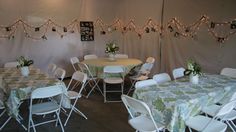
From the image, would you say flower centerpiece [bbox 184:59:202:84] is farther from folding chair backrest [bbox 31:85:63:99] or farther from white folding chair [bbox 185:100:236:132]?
folding chair backrest [bbox 31:85:63:99]

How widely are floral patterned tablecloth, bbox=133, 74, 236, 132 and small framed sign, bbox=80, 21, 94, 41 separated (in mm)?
4365

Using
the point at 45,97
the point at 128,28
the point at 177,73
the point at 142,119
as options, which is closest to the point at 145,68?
the point at 177,73

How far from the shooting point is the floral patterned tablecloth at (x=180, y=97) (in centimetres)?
237

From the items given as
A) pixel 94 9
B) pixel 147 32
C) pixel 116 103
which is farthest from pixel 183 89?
pixel 94 9

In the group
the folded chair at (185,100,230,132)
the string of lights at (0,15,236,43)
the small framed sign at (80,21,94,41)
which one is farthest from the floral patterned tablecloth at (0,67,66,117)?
the small framed sign at (80,21,94,41)

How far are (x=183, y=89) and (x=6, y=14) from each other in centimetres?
473

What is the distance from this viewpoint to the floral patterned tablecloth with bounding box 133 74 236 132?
2.37 meters

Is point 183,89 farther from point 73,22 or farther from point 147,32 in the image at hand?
point 73,22

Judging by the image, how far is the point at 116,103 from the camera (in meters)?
4.62

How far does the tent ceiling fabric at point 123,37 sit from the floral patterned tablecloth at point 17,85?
233 cm

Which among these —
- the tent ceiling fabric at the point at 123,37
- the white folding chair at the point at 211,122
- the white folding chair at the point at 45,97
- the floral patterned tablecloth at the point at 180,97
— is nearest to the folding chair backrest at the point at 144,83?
the floral patterned tablecloth at the point at 180,97

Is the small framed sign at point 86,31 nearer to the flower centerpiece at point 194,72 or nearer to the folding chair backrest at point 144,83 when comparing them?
the folding chair backrest at point 144,83

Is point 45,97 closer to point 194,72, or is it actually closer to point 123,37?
point 194,72

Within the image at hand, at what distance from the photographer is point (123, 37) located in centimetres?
723
